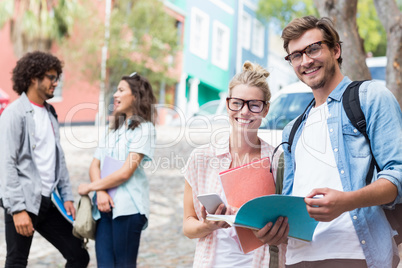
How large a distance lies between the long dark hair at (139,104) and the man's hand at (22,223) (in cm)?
103

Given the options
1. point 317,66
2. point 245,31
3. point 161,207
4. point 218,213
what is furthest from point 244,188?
point 245,31

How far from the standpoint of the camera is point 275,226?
2322 millimetres

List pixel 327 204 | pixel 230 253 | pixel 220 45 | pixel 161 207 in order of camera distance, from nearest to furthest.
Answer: pixel 327 204 → pixel 230 253 → pixel 161 207 → pixel 220 45

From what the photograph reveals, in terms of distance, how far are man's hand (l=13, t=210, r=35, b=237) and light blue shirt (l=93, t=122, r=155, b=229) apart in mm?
517

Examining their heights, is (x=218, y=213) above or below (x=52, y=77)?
below

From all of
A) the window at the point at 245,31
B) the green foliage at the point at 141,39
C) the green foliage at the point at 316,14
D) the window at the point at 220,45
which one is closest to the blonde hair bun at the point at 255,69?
the green foliage at the point at 141,39

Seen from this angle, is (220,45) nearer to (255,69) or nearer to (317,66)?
(255,69)

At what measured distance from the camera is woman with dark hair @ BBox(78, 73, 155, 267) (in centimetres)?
399

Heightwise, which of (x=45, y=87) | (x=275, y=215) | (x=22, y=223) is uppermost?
(x=45, y=87)

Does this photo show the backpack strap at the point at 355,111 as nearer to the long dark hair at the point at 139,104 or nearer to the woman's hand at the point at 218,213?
the woman's hand at the point at 218,213

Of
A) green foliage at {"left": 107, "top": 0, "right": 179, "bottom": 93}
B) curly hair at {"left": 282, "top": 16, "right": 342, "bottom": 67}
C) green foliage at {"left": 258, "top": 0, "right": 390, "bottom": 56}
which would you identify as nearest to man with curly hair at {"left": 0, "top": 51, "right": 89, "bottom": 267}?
curly hair at {"left": 282, "top": 16, "right": 342, "bottom": 67}

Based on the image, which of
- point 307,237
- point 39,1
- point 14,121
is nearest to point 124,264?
point 14,121

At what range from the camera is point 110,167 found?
4.14m

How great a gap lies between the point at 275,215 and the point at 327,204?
291mm
